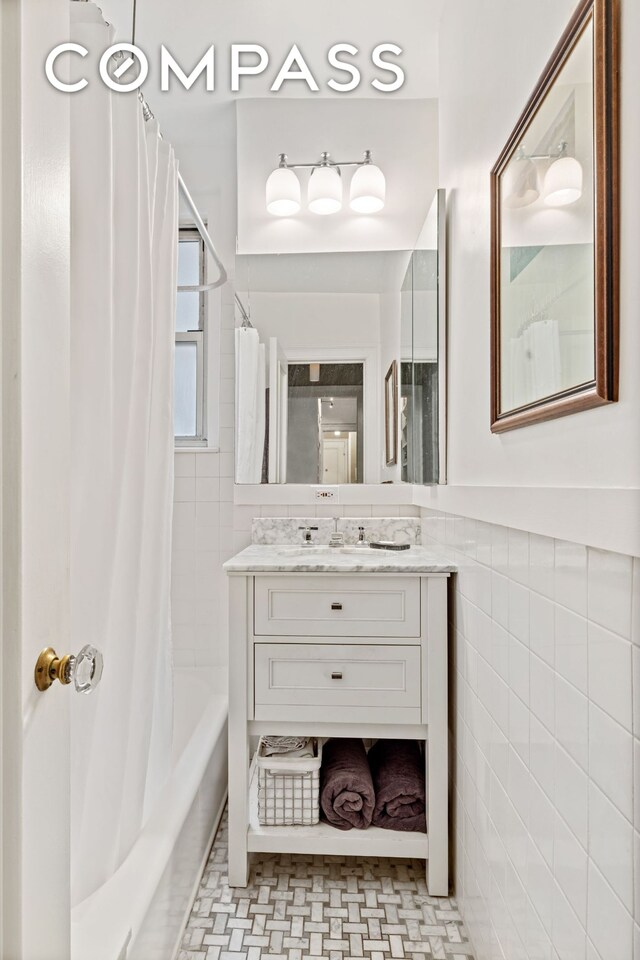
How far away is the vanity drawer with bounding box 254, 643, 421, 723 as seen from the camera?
5.22 ft

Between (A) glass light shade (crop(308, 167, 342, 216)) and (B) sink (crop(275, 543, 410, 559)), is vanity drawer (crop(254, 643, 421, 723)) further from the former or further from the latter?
(A) glass light shade (crop(308, 167, 342, 216))

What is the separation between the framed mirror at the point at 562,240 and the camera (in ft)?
2.47

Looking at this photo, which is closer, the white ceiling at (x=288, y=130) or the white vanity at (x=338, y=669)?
the white vanity at (x=338, y=669)

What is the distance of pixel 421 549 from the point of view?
2059 millimetres

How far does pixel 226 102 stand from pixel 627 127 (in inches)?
76.9

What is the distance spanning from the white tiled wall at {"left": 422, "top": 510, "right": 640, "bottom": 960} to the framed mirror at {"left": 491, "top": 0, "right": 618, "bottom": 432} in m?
0.25

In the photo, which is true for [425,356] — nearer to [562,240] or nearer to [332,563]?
[332,563]

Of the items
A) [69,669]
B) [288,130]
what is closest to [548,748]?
[69,669]

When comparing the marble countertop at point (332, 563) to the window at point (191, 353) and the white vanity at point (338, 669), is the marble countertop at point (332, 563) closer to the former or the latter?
the white vanity at point (338, 669)

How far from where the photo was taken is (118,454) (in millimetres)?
1149

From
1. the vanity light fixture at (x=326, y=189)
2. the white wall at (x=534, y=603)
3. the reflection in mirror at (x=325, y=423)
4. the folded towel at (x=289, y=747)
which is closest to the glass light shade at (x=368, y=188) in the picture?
the vanity light fixture at (x=326, y=189)

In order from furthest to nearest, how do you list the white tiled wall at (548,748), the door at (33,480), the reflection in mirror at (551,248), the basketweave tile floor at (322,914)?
the basketweave tile floor at (322,914)
the reflection in mirror at (551,248)
the white tiled wall at (548,748)
the door at (33,480)

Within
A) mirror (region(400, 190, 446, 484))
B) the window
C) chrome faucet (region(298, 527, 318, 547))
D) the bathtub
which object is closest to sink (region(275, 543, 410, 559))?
chrome faucet (region(298, 527, 318, 547))

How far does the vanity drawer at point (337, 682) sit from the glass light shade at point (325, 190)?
5.16 feet
